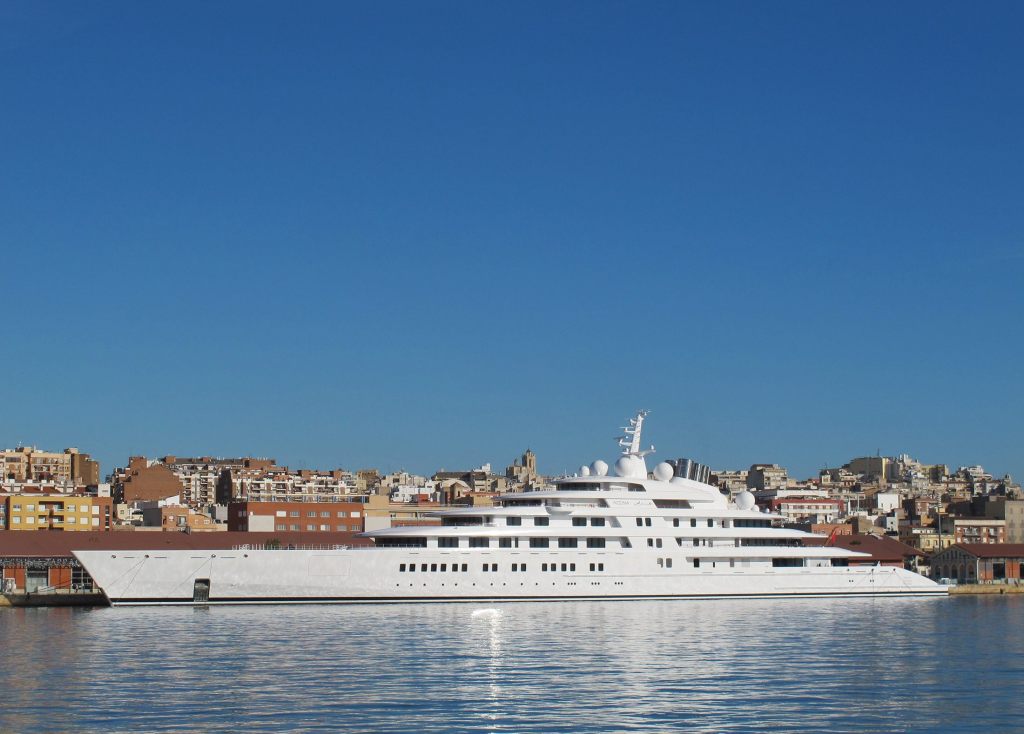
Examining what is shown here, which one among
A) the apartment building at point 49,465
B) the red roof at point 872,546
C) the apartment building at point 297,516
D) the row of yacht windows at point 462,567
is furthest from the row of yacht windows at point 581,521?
the apartment building at point 49,465

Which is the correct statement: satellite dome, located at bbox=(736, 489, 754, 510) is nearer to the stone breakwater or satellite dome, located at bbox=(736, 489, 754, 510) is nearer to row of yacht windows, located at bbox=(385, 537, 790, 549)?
row of yacht windows, located at bbox=(385, 537, 790, 549)

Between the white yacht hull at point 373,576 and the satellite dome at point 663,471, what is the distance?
428 cm

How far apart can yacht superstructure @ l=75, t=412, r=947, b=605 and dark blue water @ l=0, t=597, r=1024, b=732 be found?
11.1 ft

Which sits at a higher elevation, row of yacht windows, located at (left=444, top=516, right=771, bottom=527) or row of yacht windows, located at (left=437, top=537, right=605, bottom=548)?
row of yacht windows, located at (left=444, top=516, right=771, bottom=527)

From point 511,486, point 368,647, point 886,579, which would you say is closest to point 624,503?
point 886,579

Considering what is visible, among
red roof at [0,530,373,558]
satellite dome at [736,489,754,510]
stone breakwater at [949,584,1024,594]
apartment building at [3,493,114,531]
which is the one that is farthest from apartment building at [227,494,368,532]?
satellite dome at [736,489,754,510]

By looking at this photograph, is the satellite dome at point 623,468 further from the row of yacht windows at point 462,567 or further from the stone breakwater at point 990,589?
the stone breakwater at point 990,589

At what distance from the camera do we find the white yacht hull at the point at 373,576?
1939 inches

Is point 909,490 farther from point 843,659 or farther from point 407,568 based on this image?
point 843,659

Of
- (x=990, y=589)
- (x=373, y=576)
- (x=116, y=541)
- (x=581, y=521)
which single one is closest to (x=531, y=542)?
(x=581, y=521)

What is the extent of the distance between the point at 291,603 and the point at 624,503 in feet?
41.7

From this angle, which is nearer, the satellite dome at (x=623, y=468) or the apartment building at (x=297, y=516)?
the satellite dome at (x=623, y=468)

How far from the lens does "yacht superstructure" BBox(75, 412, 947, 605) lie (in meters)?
49.3

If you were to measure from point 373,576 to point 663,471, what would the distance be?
13.1 m
